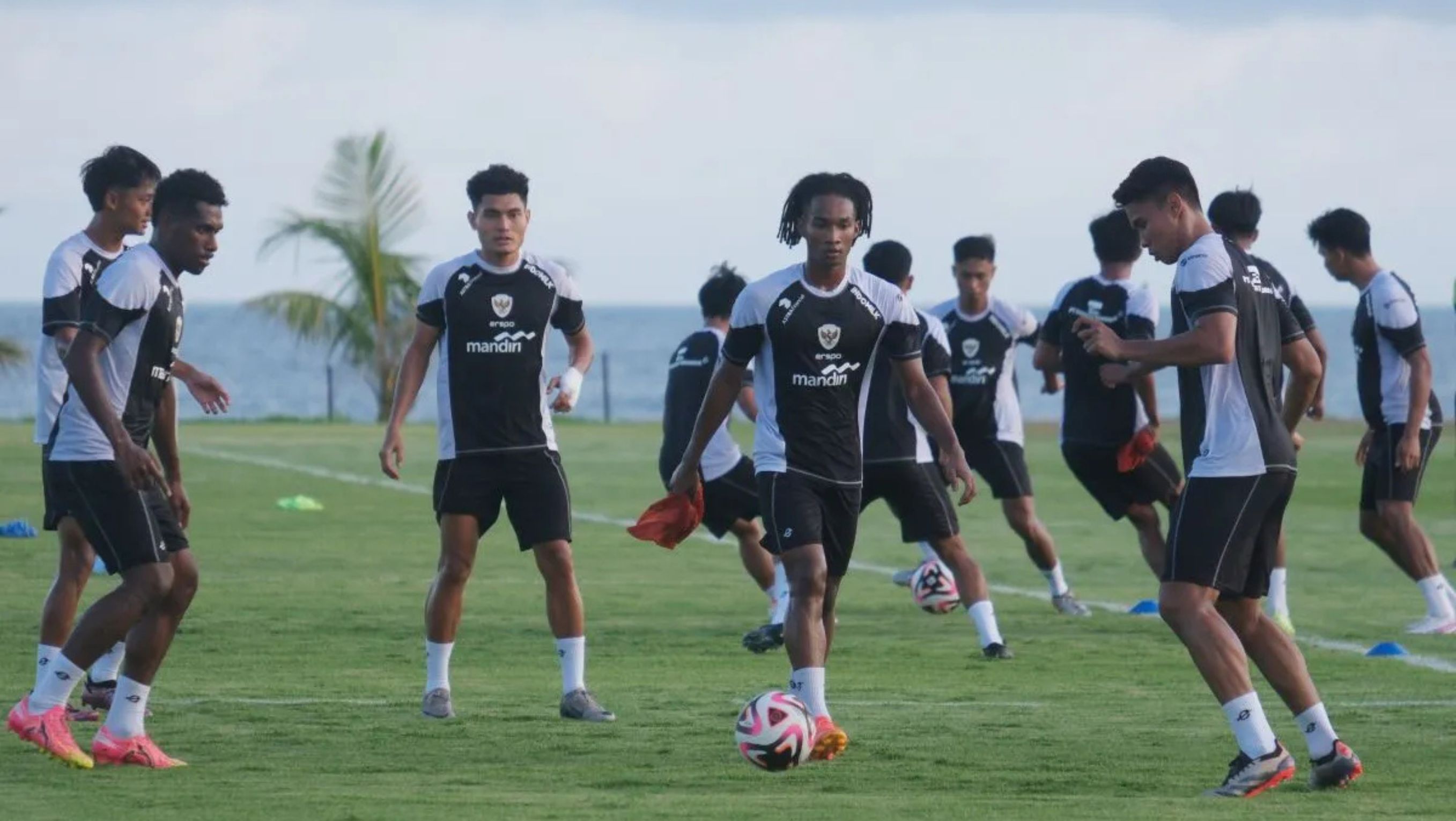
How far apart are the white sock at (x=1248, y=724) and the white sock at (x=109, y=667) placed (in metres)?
4.86

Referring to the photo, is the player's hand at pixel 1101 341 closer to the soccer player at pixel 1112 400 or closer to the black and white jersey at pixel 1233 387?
the black and white jersey at pixel 1233 387

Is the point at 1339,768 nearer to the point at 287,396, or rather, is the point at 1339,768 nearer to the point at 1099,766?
the point at 1099,766

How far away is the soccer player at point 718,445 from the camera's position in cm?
1405

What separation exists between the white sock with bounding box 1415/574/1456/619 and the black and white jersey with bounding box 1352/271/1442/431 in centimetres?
91

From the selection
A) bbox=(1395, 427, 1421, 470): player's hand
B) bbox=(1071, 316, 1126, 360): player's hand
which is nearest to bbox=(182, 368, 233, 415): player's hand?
bbox=(1071, 316, 1126, 360): player's hand

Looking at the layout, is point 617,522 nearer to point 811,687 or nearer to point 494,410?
point 494,410

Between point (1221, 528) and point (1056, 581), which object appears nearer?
point (1221, 528)

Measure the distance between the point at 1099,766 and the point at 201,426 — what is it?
126 ft

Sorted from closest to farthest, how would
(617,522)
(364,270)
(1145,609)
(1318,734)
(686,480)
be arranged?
(1318,734) < (686,480) < (1145,609) < (617,522) < (364,270)

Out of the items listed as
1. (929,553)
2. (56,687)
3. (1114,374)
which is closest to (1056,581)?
(929,553)

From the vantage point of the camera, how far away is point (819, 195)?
973cm

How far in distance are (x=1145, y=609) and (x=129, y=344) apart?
8.08m

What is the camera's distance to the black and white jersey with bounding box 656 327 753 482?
14.0 m

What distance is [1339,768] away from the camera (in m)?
8.53
